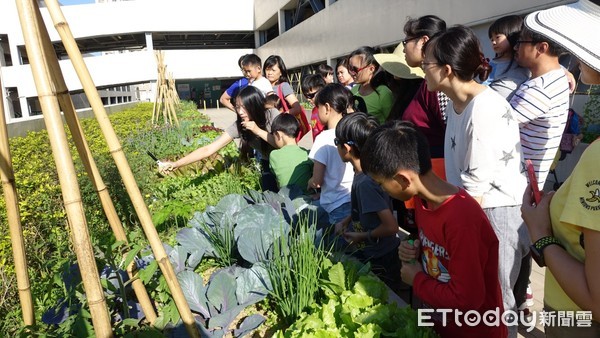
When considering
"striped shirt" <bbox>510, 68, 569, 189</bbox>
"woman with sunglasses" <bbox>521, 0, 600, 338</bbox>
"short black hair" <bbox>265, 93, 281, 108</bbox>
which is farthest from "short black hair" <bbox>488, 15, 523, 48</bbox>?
"short black hair" <bbox>265, 93, 281, 108</bbox>

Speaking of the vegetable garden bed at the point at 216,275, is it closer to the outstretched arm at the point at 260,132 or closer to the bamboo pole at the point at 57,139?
the bamboo pole at the point at 57,139

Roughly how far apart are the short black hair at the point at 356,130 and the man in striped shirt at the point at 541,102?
72 cm

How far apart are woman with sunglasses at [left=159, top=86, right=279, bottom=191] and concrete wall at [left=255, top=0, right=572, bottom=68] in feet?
13.4

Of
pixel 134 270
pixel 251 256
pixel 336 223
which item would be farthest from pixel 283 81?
pixel 134 270

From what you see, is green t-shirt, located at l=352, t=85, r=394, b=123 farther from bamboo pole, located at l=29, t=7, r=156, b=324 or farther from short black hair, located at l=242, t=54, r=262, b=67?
bamboo pole, located at l=29, t=7, r=156, b=324

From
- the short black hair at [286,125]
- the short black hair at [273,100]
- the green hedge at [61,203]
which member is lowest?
the green hedge at [61,203]

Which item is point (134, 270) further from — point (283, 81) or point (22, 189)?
point (283, 81)

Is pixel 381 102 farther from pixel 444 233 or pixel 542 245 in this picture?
pixel 542 245

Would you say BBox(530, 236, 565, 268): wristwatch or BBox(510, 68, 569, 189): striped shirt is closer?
BBox(530, 236, 565, 268): wristwatch

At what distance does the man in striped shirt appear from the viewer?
6.52 ft

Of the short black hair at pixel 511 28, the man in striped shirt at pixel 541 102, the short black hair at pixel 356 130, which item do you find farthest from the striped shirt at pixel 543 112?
the short black hair at pixel 356 130

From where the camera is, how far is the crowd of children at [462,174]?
131 cm

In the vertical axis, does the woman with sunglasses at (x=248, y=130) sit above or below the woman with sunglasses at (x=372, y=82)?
below

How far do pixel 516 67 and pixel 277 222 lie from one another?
172cm
